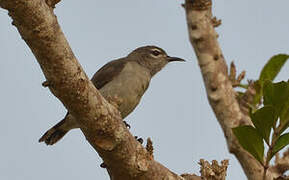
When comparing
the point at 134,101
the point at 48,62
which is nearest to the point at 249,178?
the point at 48,62

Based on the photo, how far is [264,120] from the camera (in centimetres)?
416

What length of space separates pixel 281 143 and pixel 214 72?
1.76 meters

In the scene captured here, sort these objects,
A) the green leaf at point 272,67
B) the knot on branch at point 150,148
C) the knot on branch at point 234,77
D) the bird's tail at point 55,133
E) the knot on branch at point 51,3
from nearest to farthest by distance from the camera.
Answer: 1. the knot on branch at point 51,3
2. the knot on branch at point 150,148
3. the green leaf at point 272,67
4. the knot on branch at point 234,77
5. the bird's tail at point 55,133

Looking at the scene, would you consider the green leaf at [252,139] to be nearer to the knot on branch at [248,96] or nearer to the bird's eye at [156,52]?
the knot on branch at [248,96]

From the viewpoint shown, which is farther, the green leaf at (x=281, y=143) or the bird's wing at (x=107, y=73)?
the bird's wing at (x=107, y=73)

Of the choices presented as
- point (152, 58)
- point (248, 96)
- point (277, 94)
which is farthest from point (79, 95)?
point (152, 58)

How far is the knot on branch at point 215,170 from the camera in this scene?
4582mm

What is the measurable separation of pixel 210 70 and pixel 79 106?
6.88 ft

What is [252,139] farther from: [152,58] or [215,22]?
[152,58]

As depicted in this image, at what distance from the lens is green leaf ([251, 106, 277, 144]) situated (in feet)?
13.5

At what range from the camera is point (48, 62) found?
12.6 ft

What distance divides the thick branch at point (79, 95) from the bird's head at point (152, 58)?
5074mm

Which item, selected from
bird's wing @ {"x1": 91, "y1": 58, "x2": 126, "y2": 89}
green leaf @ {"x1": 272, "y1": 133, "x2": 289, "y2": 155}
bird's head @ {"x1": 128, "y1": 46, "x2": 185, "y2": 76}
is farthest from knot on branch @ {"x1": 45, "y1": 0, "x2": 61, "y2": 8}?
bird's head @ {"x1": 128, "y1": 46, "x2": 185, "y2": 76}

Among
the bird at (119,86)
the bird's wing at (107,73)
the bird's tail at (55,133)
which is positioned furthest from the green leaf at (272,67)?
the bird's tail at (55,133)
